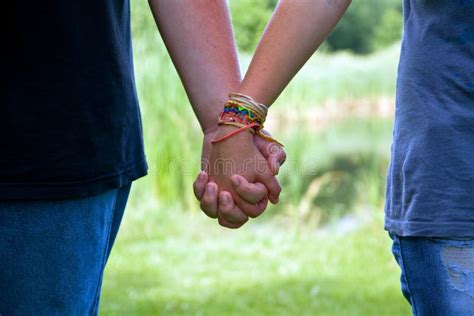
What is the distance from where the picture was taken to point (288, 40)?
5.53 ft

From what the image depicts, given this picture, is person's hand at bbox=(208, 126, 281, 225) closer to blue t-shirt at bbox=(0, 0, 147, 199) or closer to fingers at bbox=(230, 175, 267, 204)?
fingers at bbox=(230, 175, 267, 204)

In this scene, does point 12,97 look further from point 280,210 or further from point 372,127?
point 372,127

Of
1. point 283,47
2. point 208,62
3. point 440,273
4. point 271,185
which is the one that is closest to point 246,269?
point 271,185

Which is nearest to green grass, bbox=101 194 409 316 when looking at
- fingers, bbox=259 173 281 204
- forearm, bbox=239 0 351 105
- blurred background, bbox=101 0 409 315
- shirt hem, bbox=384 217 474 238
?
blurred background, bbox=101 0 409 315

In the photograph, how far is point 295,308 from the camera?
13.8ft

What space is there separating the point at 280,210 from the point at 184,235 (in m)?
0.94

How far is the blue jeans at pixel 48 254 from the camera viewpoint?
1373 mm

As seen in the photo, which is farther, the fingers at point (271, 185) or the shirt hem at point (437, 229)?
the fingers at point (271, 185)

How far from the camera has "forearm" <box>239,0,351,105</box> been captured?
5.48ft

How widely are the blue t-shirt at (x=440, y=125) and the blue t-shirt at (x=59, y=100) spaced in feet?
1.72

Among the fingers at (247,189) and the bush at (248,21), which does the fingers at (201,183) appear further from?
the bush at (248,21)

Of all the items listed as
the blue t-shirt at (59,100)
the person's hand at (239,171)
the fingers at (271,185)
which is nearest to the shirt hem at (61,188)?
the blue t-shirt at (59,100)

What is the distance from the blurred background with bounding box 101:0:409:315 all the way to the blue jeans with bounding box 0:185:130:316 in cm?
273

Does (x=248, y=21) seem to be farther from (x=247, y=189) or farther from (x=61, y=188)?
(x=61, y=188)
